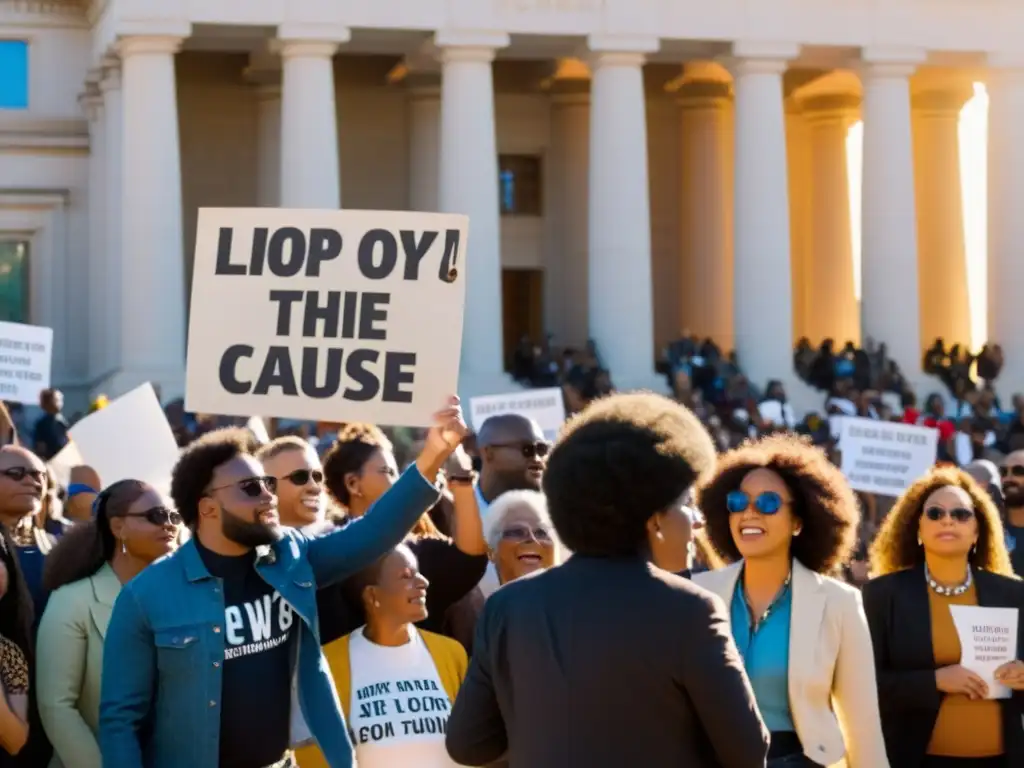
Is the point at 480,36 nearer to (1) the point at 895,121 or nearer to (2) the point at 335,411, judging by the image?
(1) the point at 895,121

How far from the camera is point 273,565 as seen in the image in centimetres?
917

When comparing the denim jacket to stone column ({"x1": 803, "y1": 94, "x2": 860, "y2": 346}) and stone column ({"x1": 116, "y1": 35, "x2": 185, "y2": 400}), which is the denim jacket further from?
stone column ({"x1": 803, "y1": 94, "x2": 860, "y2": 346})

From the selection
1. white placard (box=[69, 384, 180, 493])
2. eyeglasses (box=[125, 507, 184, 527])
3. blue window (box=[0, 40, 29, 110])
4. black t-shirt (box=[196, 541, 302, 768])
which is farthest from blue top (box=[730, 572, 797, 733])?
blue window (box=[0, 40, 29, 110])

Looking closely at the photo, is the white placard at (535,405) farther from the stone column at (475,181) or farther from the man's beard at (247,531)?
the stone column at (475,181)

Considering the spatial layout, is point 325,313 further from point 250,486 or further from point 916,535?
point 916,535

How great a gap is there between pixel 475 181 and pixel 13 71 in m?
12.9

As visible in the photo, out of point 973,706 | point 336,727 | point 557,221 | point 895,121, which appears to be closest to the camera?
point 336,727

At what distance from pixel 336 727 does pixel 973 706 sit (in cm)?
350

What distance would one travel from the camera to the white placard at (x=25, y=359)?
867 inches

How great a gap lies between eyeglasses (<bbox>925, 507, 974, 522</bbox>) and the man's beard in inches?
148

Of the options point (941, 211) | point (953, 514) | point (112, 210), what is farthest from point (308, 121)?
point (953, 514)

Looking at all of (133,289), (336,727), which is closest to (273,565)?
(336,727)

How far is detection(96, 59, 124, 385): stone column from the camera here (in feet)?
164

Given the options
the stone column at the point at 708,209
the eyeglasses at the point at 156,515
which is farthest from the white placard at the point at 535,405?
the stone column at the point at 708,209
